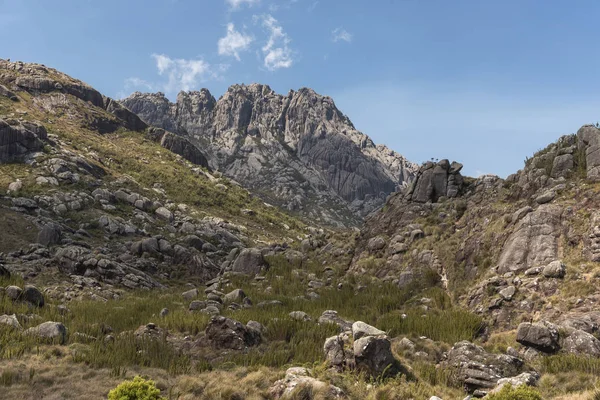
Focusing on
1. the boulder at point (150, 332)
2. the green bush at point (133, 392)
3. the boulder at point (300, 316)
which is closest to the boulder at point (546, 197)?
the boulder at point (300, 316)

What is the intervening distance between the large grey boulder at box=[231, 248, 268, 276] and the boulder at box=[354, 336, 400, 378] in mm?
22933

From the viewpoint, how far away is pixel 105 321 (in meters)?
21.2

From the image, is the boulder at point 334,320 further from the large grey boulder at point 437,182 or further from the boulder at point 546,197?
the large grey boulder at point 437,182

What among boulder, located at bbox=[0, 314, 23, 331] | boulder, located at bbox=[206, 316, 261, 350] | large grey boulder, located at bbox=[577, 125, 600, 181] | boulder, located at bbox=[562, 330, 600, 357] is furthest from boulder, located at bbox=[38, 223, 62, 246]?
large grey boulder, located at bbox=[577, 125, 600, 181]

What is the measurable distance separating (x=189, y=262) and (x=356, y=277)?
19.6 meters

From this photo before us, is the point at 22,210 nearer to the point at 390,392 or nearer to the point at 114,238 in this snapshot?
the point at 114,238

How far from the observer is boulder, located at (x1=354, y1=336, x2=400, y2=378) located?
15.1 metres

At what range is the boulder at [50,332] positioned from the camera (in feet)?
55.7

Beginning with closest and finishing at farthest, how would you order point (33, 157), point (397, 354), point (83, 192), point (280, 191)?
point (397, 354), point (83, 192), point (33, 157), point (280, 191)

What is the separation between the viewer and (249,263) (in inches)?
1517

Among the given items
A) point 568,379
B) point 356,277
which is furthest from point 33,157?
point 568,379

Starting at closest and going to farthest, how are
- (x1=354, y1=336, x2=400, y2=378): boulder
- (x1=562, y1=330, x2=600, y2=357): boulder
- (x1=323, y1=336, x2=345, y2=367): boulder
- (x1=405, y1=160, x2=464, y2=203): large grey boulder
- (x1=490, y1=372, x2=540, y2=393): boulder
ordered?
1. (x1=490, y1=372, x2=540, y2=393): boulder
2. (x1=562, y1=330, x2=600, y2=357): boulder
3. (x1=354, y1=336, x2=400, y2=378): boulder
4. (x1=323, y1=336, x2=345, y2=367): boulder
5. (x1=405, y1=160, x2=464, y2=203): large grey boulder

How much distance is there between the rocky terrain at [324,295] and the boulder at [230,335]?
0.07m

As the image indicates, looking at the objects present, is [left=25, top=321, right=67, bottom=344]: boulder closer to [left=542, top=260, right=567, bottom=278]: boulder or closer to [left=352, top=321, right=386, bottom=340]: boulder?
[left=352, top=321, right=386, bottom=340]: boulder
